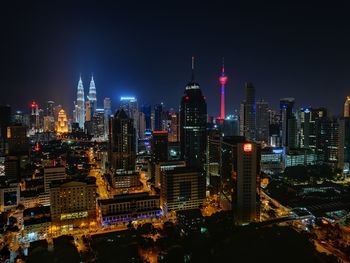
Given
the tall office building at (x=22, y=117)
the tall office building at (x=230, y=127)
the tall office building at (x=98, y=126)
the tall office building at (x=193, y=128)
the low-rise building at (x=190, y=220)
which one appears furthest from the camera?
the tall office building at (x=98, y=126)

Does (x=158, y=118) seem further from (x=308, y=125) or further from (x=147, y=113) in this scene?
(x=308, y=125)

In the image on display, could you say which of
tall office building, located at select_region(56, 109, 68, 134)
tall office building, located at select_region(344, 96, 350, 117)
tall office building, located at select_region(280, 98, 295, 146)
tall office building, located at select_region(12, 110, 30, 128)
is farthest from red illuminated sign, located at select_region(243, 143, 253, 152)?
tall office building, located at select_region(56, 109, 68, 134)

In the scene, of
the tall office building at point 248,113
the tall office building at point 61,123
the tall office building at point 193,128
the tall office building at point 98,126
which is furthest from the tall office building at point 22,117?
the tall office building at point 248,113

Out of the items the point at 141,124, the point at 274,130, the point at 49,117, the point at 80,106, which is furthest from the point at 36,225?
the point at 80,106

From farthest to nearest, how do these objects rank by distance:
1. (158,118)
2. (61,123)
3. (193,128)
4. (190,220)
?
1. (61,123)
2. (158,118)
3. (193,128)
4. (190,220)

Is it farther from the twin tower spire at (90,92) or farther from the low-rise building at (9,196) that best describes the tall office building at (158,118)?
the low-rise building at (9,196)
